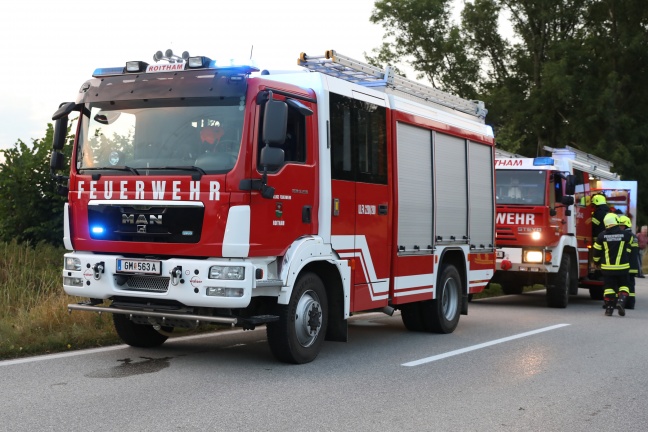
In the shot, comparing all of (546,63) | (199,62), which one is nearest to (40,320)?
(199,62)

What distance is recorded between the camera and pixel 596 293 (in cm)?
1831

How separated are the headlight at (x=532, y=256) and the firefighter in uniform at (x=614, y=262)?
1129mm

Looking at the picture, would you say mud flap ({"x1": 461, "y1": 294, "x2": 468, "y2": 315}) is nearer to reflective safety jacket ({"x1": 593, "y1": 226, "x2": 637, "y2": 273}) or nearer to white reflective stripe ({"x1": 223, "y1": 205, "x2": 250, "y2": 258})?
reflective safety jacket ({"x1": 593, "y1": 226, "x2": 637, "y2": 273})

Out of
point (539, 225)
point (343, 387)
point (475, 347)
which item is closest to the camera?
point (343, 387)

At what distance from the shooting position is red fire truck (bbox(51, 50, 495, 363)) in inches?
292

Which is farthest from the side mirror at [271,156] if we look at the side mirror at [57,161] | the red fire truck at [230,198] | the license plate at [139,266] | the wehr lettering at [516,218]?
the wehr lettering at [516,218]

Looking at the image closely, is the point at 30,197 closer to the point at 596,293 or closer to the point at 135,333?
the point at 135,333

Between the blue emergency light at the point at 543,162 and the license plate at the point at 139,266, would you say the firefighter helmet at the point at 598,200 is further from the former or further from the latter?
the license plate at the point at 139,266

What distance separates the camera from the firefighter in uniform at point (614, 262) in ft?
45.9

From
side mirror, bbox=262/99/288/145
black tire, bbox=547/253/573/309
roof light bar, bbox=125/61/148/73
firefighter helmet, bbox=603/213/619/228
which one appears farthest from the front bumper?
black tire, bbox=547/253/573/309

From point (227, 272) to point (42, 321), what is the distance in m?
3.02

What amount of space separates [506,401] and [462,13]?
123 ft

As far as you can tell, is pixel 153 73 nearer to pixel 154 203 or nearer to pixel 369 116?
pixel 154 203

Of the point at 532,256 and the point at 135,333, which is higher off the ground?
the point at 532,256
